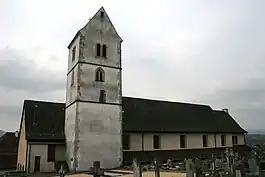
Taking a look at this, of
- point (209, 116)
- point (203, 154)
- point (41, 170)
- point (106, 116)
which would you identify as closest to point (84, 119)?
point (106, 116)

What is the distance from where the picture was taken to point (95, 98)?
30594 millimetres

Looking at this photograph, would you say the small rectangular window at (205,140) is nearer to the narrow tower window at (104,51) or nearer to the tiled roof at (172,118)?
the tiled roof at (172,118)

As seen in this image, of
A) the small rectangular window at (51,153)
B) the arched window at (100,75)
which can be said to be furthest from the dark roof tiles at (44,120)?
the arched window at (100,75)

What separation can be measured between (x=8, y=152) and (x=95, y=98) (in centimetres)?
2028

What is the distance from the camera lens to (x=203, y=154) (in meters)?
39.3

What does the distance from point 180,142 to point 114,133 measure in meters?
10.8

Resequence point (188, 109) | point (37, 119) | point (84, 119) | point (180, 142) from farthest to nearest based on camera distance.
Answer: point (188, 109)
point (180, 142)
point (37, 119)
point (84, 119)

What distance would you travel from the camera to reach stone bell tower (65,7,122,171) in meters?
29.3

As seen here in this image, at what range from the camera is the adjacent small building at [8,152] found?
40.2m

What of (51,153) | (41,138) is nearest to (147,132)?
(51,153)

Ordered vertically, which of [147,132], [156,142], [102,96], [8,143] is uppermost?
[102,96]

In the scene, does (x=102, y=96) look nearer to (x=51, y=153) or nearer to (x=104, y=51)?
(x=104, y=51)

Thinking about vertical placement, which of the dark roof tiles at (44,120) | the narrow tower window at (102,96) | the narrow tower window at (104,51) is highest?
the narrow tower window at (104,51)

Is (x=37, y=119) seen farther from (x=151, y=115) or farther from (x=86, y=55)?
(x=151, y=115)
